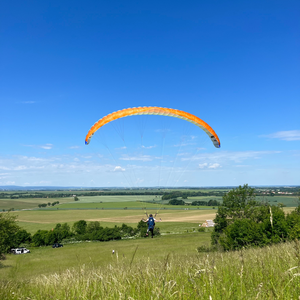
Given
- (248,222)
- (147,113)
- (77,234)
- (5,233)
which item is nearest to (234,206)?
(248,222)

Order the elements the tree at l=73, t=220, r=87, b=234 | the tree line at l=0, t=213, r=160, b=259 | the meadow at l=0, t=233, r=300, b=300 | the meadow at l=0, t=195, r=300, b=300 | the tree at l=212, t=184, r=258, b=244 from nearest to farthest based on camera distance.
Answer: the meadow at l=0, t=233, r=300, b=300 < the meadow at l=0, t=195, r=300, b=300 < the tree at l=212, t=184, r=258, b=244 < the tree line at l=0, t=213, r=160, b=259 < the tree at l=73, t=220, r=87, b=234

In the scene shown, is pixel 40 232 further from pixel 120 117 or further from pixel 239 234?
pixel 120 117

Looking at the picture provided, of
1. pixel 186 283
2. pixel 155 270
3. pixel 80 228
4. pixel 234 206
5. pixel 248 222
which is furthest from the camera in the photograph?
pixel 80 228

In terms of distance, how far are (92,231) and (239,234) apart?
64303mm

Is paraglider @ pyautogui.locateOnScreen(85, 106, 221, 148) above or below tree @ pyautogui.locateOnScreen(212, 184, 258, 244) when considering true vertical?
above

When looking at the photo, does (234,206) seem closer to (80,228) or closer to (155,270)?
(155,270)

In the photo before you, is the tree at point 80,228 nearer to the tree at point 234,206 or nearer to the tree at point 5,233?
the tree at point 5,233

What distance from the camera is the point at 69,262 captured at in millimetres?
52188

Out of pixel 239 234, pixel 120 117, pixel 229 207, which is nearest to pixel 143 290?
pixel 120 117

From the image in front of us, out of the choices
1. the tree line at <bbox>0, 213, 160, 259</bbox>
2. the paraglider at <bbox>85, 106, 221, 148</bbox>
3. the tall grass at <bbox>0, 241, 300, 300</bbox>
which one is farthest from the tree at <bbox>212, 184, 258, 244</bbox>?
the tall grass at <bbox>0, 241, 300, 300</bbox>

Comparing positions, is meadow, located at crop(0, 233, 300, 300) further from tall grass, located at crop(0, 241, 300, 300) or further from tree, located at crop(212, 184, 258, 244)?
tree, located at crop(212, 184, 258, 244)

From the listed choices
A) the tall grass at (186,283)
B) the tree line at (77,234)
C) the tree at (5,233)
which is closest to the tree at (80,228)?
the tree line at (77,234)

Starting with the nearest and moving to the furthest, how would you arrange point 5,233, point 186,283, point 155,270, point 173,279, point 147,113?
point 186,283
point 173,279
point 155,270
point 147,113
point 5,233

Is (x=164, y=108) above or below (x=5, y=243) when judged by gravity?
above
